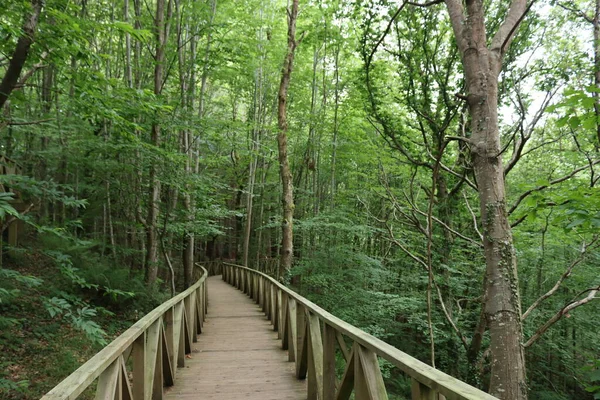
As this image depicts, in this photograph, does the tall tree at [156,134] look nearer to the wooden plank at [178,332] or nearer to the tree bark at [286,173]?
the tree bark at [286,173]

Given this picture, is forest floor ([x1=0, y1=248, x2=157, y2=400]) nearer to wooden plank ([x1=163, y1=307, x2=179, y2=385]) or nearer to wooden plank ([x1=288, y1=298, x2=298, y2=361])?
wooden plank ([x1=163, y1=307, x2=179, y2=385])

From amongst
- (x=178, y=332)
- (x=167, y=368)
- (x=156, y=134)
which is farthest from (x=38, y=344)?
(x=156, y=134)

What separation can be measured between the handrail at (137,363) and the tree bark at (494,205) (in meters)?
2.74

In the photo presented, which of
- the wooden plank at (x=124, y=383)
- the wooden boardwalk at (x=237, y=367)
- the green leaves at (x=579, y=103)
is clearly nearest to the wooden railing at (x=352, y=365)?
the wooden boardwalk at (x=237, y=367)

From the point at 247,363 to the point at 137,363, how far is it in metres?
2.61

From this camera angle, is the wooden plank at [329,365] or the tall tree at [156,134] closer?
the wooden plank at [329,365]

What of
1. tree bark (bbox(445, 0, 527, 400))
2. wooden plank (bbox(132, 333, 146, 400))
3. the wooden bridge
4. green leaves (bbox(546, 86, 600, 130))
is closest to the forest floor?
the wooden bridge

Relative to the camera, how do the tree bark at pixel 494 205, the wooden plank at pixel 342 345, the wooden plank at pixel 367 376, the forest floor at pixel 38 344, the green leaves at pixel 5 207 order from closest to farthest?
1. the wooden plank at pixel 367 376
2. the green leaves at pixel 5 207
3. the wooden plank at pixel 342 345
4. the tree bark at pixel 494 205
5. the forest floor at pixel 38 344

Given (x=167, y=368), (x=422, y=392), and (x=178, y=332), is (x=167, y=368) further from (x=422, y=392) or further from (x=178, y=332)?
(x=422, y=392)

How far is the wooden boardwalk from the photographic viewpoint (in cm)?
395

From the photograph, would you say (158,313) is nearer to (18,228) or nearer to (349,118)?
(18,228)

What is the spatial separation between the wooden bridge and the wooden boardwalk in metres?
0.01

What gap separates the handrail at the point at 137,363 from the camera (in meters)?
1.73

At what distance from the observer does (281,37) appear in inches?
631
